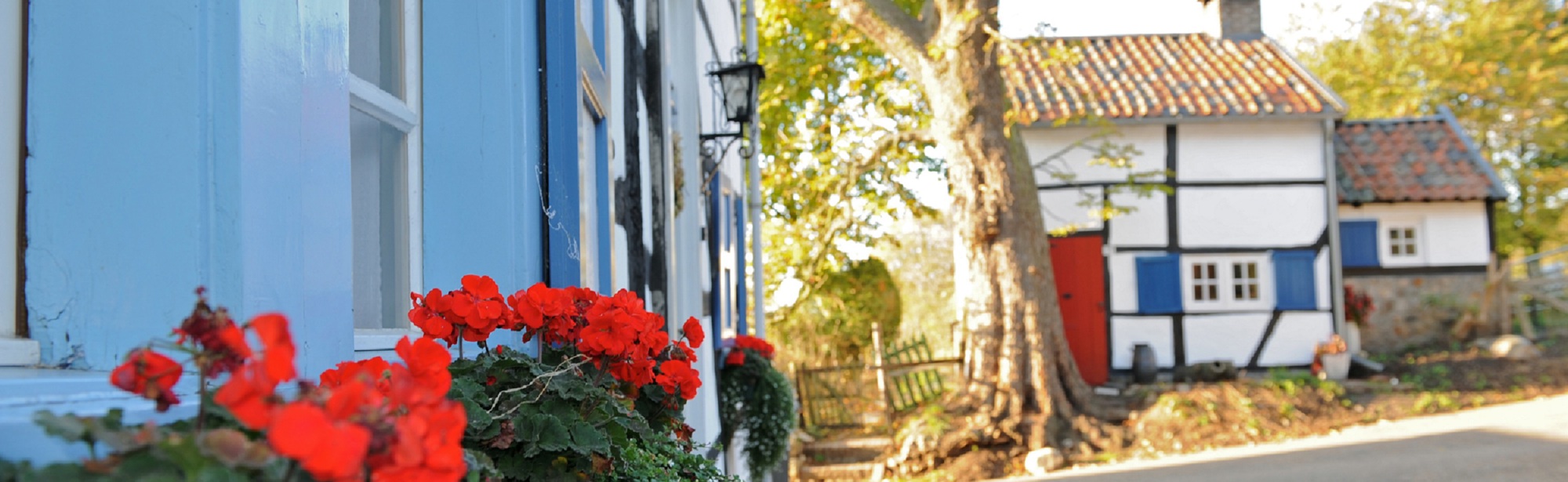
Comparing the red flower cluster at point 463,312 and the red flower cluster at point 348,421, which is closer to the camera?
the red flower cluster at point 348,421

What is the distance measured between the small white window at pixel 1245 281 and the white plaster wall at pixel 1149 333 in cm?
89

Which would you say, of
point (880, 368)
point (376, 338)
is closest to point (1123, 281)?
point (880, 368)

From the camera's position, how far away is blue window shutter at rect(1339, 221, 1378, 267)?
14.6m

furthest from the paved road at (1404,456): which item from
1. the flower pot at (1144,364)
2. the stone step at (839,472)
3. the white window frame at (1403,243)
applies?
the white window frame at (1403,243)

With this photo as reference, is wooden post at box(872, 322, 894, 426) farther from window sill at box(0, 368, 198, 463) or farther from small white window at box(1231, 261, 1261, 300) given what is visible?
window sill at box(0, 368, 198, 463)

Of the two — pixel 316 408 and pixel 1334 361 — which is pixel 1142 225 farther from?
pixel 316 408

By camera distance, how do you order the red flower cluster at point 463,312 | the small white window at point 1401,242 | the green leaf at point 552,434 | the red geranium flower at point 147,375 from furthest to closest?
the small white window at point 1401,242 → the red flower cluster at point 463,312 → the green leaf at point 552,434 → the red geranium flower at point 147,375

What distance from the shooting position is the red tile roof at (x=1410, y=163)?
14102mm

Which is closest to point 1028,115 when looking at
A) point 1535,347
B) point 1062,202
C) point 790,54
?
point 1062,202

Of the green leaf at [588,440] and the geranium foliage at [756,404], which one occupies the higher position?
the green leaf at [588,440]

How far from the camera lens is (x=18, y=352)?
Result: 0.95m

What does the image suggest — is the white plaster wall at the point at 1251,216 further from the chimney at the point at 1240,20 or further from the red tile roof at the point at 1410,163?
the chimney at the point at 1240,20

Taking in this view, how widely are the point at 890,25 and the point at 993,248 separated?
6.58 feet

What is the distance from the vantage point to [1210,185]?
44.3ft
